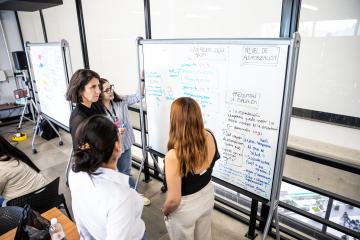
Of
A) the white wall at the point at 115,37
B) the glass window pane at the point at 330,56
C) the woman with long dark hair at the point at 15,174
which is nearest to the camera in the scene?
the glass window pane at the point at 330,56

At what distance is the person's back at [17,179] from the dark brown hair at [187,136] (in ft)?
4.04

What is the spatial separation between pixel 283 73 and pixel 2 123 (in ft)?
21.5

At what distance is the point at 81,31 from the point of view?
3629 millimetres

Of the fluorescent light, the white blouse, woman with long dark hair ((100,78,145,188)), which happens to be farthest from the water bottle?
the fluorescent light

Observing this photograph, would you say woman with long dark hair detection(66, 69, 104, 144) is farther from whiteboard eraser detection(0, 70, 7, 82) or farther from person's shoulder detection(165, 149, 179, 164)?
whiteboard eraser detection(0, 70, 7, 82)

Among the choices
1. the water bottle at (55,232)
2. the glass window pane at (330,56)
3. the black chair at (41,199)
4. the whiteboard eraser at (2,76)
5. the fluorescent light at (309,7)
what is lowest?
the black chair at (41,199)

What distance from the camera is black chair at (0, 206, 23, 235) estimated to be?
61.7 inches

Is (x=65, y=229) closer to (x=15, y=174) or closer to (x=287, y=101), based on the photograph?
(x=15, y=174)

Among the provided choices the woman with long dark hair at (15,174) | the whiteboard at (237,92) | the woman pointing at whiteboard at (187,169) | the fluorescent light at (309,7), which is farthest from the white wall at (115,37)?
the woman pointing at whiteboard at (187,169)

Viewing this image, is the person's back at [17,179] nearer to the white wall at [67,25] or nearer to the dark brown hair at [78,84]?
the dark brown hair at [78,84]

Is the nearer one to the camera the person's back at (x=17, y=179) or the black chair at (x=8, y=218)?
the black chair at (x=8, y=218)

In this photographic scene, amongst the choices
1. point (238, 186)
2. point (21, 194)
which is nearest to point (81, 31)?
point (21, 194)

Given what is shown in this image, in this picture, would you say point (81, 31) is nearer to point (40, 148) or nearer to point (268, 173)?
point (40, 148)

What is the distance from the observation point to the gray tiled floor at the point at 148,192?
2.38 metres
